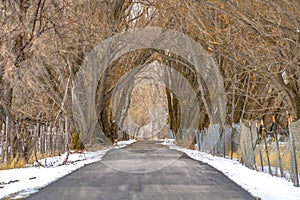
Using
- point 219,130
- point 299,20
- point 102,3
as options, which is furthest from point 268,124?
point 299,20

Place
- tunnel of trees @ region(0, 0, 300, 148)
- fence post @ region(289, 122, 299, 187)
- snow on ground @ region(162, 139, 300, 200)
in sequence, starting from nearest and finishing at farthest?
snow on ground @ region(162, 139, 300, 200), fence post @ region(289, 122, 299, 187), tunnel of trees @ region(0, 0, 300, 148)

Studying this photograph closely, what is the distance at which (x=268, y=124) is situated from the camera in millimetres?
29953

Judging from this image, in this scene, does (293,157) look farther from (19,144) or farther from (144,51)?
(144,51)

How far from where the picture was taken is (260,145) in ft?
37.1

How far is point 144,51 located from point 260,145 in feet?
56.0

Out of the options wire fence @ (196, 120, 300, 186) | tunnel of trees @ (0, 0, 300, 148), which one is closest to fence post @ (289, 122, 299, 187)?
wire fence @ (196, 120, 300, 186)

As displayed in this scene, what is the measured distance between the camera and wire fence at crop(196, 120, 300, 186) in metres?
8.31

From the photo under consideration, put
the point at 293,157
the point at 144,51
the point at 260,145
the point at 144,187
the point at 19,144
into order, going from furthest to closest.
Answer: the point at 144,51 → the point at 19,144 → the point at 260,145 → the point at 293,157 → the point at 144,187

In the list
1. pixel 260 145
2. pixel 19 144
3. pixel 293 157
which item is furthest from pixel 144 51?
pixel 293 157

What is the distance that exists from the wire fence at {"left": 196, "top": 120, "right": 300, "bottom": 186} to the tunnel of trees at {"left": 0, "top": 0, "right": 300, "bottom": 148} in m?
1.65

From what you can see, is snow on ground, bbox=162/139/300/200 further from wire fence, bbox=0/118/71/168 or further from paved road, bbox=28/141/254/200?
wire fence, bbox=0/118/71/168

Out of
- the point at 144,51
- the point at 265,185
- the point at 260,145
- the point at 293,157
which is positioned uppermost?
the point at 144,51

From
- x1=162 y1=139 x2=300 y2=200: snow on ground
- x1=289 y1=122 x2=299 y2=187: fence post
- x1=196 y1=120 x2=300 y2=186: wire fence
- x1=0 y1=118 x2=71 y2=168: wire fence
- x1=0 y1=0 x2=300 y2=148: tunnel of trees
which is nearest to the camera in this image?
x1=162 y1=139 x2=300 y2=200: snow on ground

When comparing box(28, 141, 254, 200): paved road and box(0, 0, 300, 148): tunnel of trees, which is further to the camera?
box(0, 0, 300, 148): tunnel of trees
